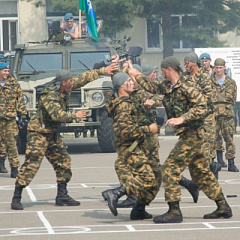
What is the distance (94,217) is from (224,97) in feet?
19.1

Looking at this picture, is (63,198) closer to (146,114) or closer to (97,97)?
(146,114)

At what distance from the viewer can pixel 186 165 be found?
10258mm

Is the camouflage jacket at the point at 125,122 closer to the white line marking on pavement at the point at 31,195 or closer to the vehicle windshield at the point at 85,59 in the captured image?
the white line marking on pavement at the point at 31,195

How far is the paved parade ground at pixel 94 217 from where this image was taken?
955cm

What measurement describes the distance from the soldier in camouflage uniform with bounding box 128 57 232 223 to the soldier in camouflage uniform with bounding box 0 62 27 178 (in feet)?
19.2

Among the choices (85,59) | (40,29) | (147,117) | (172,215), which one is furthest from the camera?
(40,29)

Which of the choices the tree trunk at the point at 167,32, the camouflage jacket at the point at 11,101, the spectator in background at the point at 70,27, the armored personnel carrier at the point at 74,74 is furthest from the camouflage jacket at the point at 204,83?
the tree trunk at the point at 167,32

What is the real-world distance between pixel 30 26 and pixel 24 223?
27.8 metres

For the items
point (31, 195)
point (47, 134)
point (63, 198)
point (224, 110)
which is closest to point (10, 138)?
point (31, 195)

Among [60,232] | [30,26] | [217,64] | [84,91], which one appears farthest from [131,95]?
[30,26]

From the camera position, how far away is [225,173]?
15789 millimetres

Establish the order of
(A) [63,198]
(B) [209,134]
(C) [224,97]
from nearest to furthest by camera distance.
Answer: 1. (A) [63,198]
2. (B) [209,134]
3. (C) [224,97]

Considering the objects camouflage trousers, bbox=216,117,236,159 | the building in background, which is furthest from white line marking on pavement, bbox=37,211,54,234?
the building in background

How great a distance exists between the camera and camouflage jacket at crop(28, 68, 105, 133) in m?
11.4
